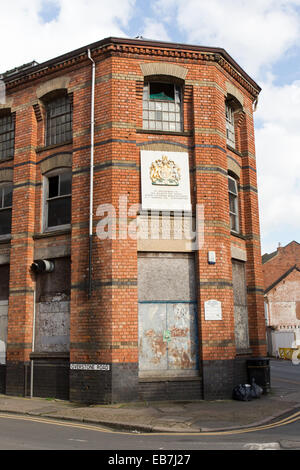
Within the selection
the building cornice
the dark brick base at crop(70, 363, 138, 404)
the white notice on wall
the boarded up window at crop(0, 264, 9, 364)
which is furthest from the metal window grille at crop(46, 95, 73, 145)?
the dark brick base at crop(70, 363, 138, 404)

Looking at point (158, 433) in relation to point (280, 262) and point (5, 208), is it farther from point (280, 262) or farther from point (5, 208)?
point (280, 262)

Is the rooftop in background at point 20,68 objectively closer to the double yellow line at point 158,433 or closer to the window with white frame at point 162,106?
the window with white frame at point 162,106

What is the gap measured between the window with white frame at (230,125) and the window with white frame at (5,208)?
7724 mm

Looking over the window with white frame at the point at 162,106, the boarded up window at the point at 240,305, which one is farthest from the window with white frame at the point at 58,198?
the boarded up window at the point at 240,305

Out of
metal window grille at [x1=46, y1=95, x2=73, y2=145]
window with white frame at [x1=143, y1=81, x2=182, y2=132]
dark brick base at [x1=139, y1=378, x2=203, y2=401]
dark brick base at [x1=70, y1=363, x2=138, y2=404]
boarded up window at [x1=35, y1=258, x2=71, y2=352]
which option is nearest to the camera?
dark brick base at [x1=70, y1=363, x2=138, y2=404]

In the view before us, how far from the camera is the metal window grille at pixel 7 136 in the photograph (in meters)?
16.6

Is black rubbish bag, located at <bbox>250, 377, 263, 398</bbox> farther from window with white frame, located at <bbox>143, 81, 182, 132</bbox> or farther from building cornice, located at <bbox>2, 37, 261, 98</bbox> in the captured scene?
building cornice, located at <bbox>2, 37, 261, 98</bbox>

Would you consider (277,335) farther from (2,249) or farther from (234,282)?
(2,249)

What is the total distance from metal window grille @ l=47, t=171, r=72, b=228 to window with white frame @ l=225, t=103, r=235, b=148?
18.6 ft

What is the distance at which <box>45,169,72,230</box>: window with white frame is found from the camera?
1481 cm

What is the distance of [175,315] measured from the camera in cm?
1345

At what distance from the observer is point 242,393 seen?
42.1 feet
